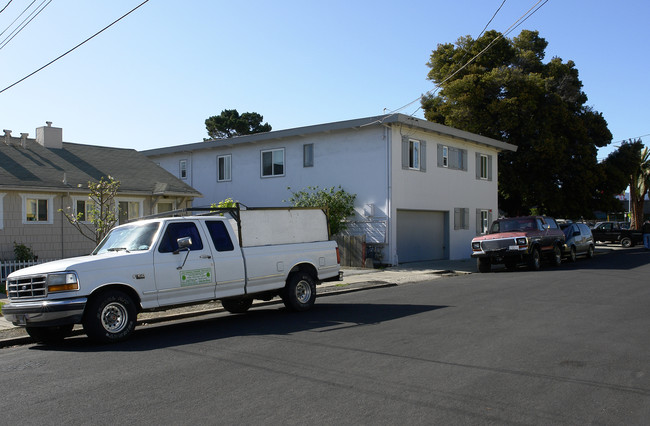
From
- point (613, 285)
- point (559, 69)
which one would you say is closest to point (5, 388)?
point (613, 285)

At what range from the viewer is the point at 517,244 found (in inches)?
817

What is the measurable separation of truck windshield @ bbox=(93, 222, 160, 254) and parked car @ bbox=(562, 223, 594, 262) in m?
19.3

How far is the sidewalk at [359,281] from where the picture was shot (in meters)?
10.2

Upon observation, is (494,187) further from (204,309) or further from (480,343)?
(480,343)

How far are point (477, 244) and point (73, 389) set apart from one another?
1738 centimetres

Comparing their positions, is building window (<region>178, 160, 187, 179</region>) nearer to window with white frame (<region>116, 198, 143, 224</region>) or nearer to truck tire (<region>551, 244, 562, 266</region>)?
window with white frame (<region>116, 198, 143, 224</region>)

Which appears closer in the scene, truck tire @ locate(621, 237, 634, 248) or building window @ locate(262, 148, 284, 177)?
building window @ locate(262, 148, 284, 177)

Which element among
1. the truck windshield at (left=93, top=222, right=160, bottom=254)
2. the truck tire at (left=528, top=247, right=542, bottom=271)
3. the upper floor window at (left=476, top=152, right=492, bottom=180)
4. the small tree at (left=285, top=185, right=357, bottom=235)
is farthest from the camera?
the upper floor window at (left=476, top=152, right=492, bottom=180)

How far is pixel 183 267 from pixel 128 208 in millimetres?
13273

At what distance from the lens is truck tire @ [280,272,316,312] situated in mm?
11734

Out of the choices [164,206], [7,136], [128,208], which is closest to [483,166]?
[164,206]

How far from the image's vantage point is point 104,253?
1002 cm

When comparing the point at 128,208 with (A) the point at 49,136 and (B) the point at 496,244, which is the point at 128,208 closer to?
(A) the point at 49,136

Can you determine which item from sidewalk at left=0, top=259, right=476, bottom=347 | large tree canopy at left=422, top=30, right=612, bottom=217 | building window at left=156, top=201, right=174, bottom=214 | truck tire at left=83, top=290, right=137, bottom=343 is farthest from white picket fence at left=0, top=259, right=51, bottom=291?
large tree canopy at left=422, top=30, right=612, bottom=217
